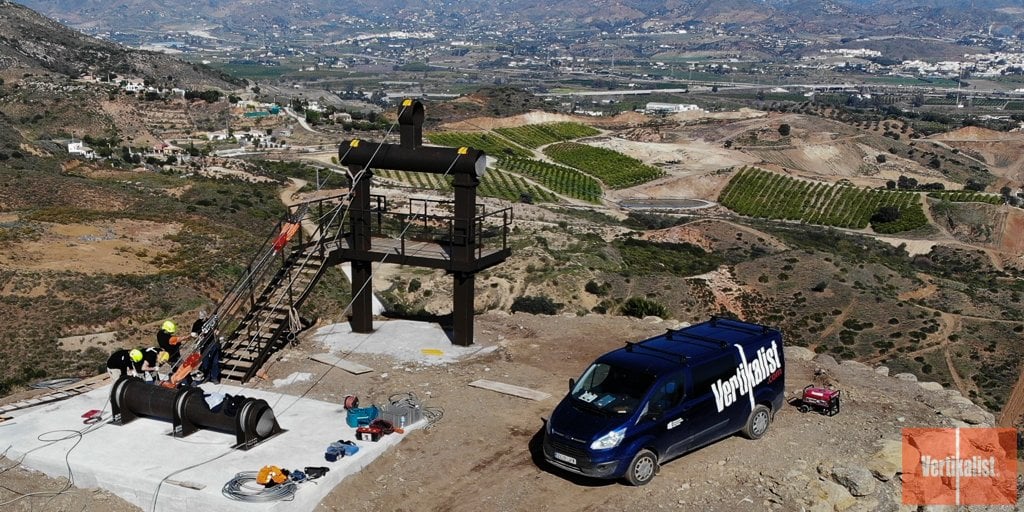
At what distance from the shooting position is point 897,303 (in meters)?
40.4

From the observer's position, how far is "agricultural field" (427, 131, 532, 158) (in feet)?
340

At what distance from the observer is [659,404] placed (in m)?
13.2

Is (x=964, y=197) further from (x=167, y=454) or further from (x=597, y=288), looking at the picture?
(x=167, y=454)

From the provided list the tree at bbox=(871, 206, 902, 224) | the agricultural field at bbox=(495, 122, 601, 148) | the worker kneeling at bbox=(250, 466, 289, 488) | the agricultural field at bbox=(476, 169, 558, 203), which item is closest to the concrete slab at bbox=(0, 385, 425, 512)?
the worker kneeling at bbox=(250, 466, 289, 488)

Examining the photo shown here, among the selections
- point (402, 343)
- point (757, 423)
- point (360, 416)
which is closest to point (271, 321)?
point (402, 343)

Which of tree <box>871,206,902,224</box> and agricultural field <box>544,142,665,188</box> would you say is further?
agricultural field <box>544,142,665,188</box>

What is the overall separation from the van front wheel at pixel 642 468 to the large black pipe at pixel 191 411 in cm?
600

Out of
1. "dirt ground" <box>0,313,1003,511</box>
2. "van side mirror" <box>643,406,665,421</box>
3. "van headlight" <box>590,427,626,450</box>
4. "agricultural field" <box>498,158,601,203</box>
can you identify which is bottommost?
"agricultural field" <box>498,158,601,203</box>

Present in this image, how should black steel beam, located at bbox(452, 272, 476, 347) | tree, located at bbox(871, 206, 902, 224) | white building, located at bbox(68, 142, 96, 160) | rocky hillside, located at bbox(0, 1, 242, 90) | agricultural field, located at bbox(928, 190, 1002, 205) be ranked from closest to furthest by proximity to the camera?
black steel beam, located at bbox(452, 272, 476, 347) → white building, located at bbox(68, 142, 96, 160) → tree, located at bbox(871, 206, 902, 224) → agricultural field, located at bbox(928, 190, 1002, 205) → rocky hillside, located at bbox(0, 1, 242, 90)

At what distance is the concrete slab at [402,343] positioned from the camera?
19.9 meters

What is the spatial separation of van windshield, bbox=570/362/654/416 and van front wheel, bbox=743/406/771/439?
2584 millimetres

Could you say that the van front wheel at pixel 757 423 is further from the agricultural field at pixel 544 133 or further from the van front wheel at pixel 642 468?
the agricultural field at pixel 544 133

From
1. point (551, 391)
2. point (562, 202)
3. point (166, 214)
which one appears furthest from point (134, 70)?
point (551, 391)

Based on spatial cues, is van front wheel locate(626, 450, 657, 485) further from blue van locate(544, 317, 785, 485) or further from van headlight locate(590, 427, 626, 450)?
van headlight locate(590, 427, 626, 450)
